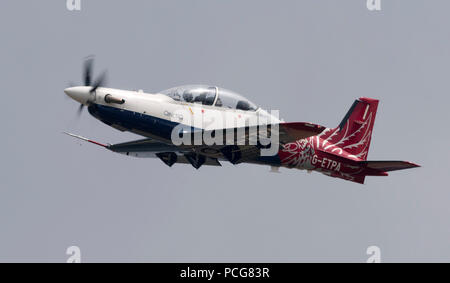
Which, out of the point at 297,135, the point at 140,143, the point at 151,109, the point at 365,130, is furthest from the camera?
the point at 365,130

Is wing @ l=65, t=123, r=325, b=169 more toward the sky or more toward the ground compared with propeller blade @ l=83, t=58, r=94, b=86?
more toward the ground

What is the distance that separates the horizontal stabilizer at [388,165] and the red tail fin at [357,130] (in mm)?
1201

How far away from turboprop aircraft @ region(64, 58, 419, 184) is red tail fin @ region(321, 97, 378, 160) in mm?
1072

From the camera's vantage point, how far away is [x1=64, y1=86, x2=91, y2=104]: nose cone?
25562 mm

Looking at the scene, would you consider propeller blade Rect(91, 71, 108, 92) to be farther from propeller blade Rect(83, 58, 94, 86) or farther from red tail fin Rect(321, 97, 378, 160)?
red tail fin Rect(321, 97, 378, 160)

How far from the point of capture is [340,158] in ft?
95.8

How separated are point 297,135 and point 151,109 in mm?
5346

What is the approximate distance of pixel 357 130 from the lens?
30.6m

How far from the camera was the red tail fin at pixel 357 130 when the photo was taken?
3005cm

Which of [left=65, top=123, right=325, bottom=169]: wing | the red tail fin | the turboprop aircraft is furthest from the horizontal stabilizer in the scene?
[left=65, top=123, right=325, bottom=169]: wing

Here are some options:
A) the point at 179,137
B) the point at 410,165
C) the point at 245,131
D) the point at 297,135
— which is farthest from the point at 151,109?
the point at 410,165

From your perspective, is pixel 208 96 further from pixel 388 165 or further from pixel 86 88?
pixel 388 165

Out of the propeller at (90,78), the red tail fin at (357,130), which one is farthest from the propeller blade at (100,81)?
the red tail fin at (357,130)

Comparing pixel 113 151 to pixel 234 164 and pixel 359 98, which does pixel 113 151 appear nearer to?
pixel 234 164
